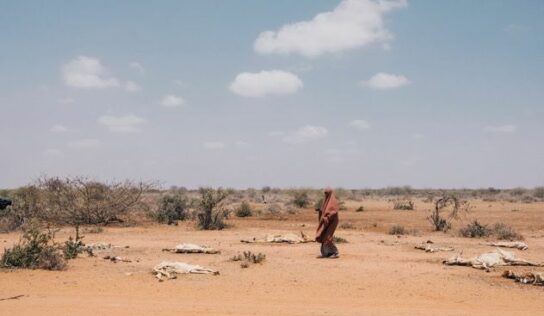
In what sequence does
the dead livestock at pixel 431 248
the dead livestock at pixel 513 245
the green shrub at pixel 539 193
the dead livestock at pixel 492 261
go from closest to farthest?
the dead livestock at pixel 492 261, the dead livestock at pixel 431 248, the dead livestock at pixel 513 245, the green shrub at pixel 539 193

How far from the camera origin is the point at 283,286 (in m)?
11.6

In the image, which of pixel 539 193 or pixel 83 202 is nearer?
pixel 83 202

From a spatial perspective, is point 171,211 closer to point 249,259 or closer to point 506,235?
point 249,259

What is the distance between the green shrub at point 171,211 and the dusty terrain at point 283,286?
1034cm

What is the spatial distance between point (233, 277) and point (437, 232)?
1401 centimetres

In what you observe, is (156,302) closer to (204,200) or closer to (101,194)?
(204,200)

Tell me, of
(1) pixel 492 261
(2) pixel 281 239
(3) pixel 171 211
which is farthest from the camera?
(3) pixel 171 211

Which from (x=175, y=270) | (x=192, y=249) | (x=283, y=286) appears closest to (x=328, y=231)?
(x=192, y=249)

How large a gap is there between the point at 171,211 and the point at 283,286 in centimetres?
1923

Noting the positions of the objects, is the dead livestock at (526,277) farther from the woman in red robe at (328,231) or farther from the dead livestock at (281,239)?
the dead livestock at (281,239)

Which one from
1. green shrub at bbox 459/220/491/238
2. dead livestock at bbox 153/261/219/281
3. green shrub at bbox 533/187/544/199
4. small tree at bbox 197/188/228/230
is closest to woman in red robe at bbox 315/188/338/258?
dead livestock at bbox 153/261/219/281

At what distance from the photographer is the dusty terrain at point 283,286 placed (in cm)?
938

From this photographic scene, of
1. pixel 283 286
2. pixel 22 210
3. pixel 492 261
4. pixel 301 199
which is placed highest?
pixel 301 199

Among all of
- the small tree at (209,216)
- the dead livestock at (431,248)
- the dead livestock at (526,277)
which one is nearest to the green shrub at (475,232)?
the dead livestock at (431,248)
